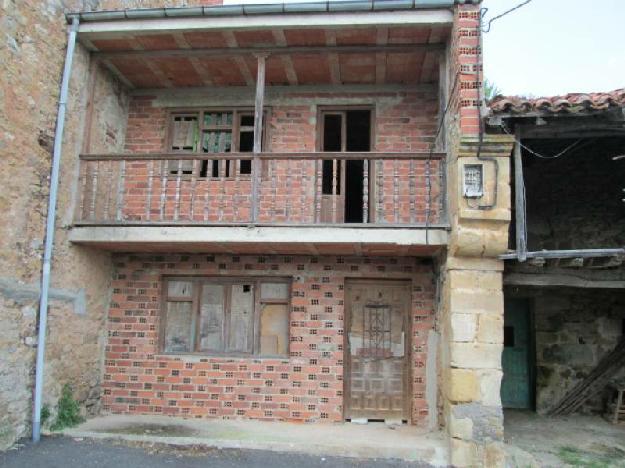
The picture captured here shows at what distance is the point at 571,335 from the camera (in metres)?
8.56

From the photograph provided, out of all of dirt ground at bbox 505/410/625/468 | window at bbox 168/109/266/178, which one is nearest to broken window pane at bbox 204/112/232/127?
window at bbox 168/109/266/178

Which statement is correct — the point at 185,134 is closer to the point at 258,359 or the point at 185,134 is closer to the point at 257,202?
the point at 257,202

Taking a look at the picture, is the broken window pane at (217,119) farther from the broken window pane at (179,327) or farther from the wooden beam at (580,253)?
the wooden beam at (580,253)

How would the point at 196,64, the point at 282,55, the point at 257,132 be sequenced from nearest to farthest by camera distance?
the point at 257,132 < the point at 282,55 < the point at 196,64

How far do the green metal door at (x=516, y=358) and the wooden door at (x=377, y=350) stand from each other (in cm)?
246

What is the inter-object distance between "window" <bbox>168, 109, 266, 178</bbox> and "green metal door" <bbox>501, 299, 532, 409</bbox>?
513cm

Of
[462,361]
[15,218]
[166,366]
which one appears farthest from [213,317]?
[462,361]

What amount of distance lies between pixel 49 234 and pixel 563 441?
7.08m

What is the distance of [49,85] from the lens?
646 centimetres

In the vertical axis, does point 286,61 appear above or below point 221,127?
above

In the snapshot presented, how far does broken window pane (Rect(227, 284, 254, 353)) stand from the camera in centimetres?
764

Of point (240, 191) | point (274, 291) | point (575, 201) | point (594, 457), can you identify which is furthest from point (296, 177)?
point (594, 457)

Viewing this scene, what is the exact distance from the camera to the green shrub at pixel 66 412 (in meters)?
6.61

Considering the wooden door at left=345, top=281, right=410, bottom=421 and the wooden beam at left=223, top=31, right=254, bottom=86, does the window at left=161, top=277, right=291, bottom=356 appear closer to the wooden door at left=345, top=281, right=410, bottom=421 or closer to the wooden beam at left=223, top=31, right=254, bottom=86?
the wooden door at left=345, top=281, right=410, bottom=421
